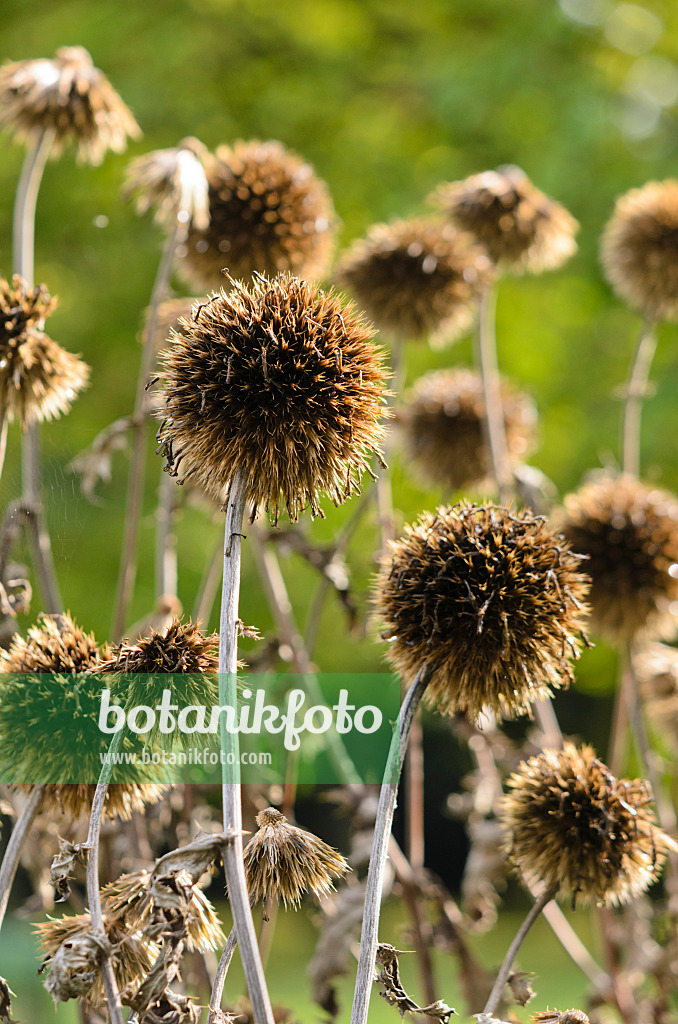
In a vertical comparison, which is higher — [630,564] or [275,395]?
Result: [630,564]

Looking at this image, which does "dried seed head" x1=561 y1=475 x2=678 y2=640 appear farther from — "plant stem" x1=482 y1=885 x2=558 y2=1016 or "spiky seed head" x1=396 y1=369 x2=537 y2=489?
"plant stem" x1=482 y1=885 x2=558 y2=1016

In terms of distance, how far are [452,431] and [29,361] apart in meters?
1.64

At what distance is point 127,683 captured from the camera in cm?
140

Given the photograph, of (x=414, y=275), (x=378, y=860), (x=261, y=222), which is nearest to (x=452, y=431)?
(x=414, y=275)

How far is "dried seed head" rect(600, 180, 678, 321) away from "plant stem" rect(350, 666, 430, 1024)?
81.6 inches

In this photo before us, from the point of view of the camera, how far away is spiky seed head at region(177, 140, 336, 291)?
2330 mm

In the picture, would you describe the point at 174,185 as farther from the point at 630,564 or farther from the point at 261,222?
the point at 630,564

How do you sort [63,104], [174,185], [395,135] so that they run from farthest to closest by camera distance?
[395,135], [63,104], [174,185]

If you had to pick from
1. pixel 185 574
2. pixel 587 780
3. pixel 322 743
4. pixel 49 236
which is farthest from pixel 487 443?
pixel 49 236

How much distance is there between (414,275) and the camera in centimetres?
255

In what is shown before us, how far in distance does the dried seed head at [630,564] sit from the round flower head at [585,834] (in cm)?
88

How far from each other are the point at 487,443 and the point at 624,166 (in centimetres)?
512

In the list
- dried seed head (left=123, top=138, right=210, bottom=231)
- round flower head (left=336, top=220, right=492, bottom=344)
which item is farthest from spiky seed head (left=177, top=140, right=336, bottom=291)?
round flower head (left=336, top=220, right=492, bottom=344)

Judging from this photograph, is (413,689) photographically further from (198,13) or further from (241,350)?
(198,13)
